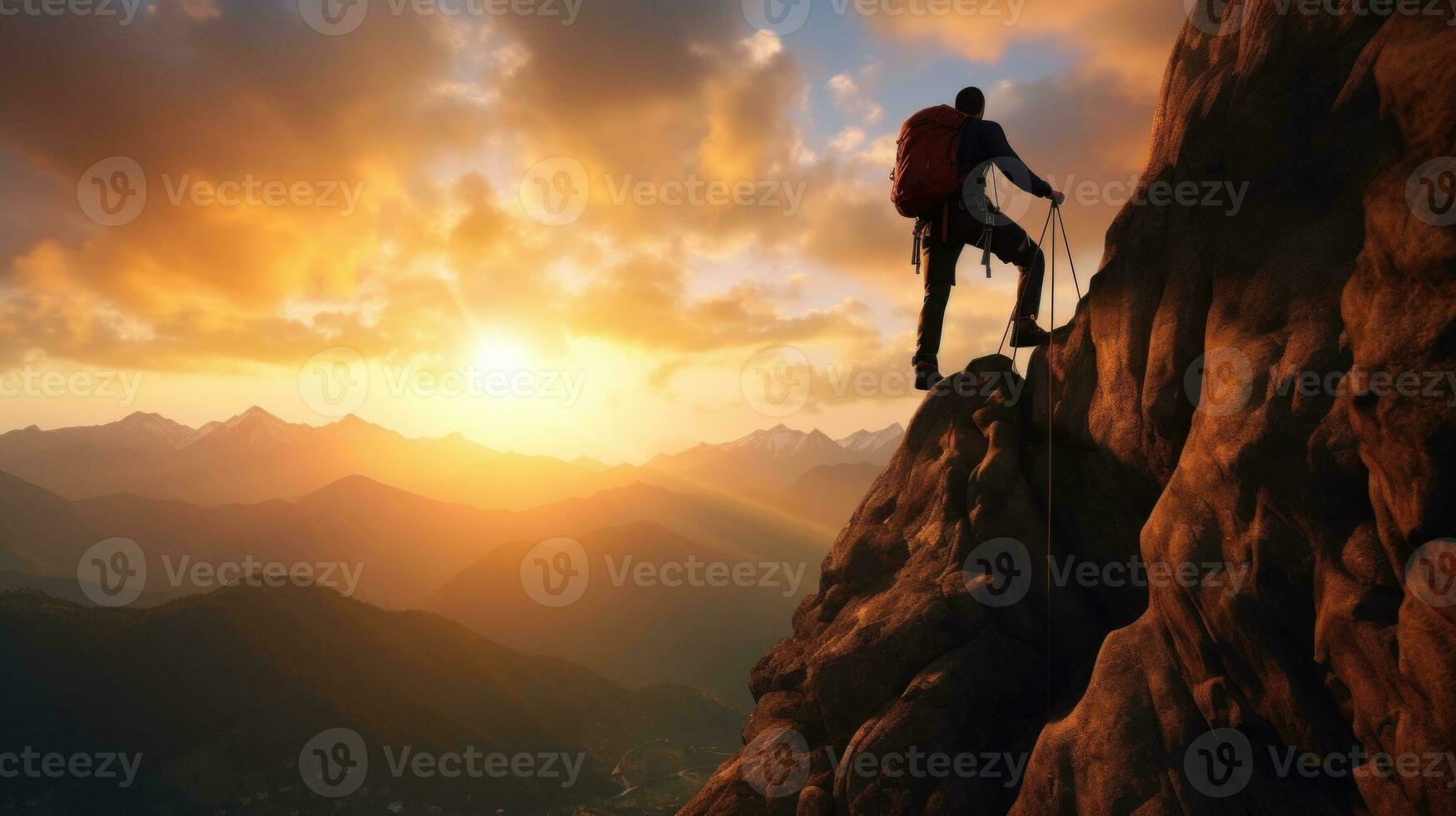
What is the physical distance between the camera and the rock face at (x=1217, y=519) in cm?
726

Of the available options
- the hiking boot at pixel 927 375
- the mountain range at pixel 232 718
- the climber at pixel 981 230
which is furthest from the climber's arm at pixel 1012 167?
the mountain range at pixel 232 718

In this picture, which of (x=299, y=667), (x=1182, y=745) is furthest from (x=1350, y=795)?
(x=299, y=667)

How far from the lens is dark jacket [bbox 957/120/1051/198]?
13.5 meters

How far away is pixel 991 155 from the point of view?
13.9 metres

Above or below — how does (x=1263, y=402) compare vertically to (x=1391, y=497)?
above

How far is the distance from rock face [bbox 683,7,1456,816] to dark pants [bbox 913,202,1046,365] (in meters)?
1.22

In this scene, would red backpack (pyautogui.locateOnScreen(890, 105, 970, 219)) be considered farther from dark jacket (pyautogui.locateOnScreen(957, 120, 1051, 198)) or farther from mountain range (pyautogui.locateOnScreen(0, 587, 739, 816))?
mountain range (pyautogui.locateOnScreen(0, 587, 739, 816))

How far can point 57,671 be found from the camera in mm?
165875

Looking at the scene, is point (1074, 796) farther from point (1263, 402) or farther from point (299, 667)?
point (299, 667)

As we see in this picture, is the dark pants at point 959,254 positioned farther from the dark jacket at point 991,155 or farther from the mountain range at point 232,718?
the mountain range at point 232,718

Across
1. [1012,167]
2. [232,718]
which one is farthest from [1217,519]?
[232,718]

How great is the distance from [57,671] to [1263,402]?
23779 cm

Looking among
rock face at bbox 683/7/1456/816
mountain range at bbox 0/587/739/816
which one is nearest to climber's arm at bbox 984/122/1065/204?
rock face at bbox 683/7/1456/816

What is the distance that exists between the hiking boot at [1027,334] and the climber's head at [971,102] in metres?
4.44
